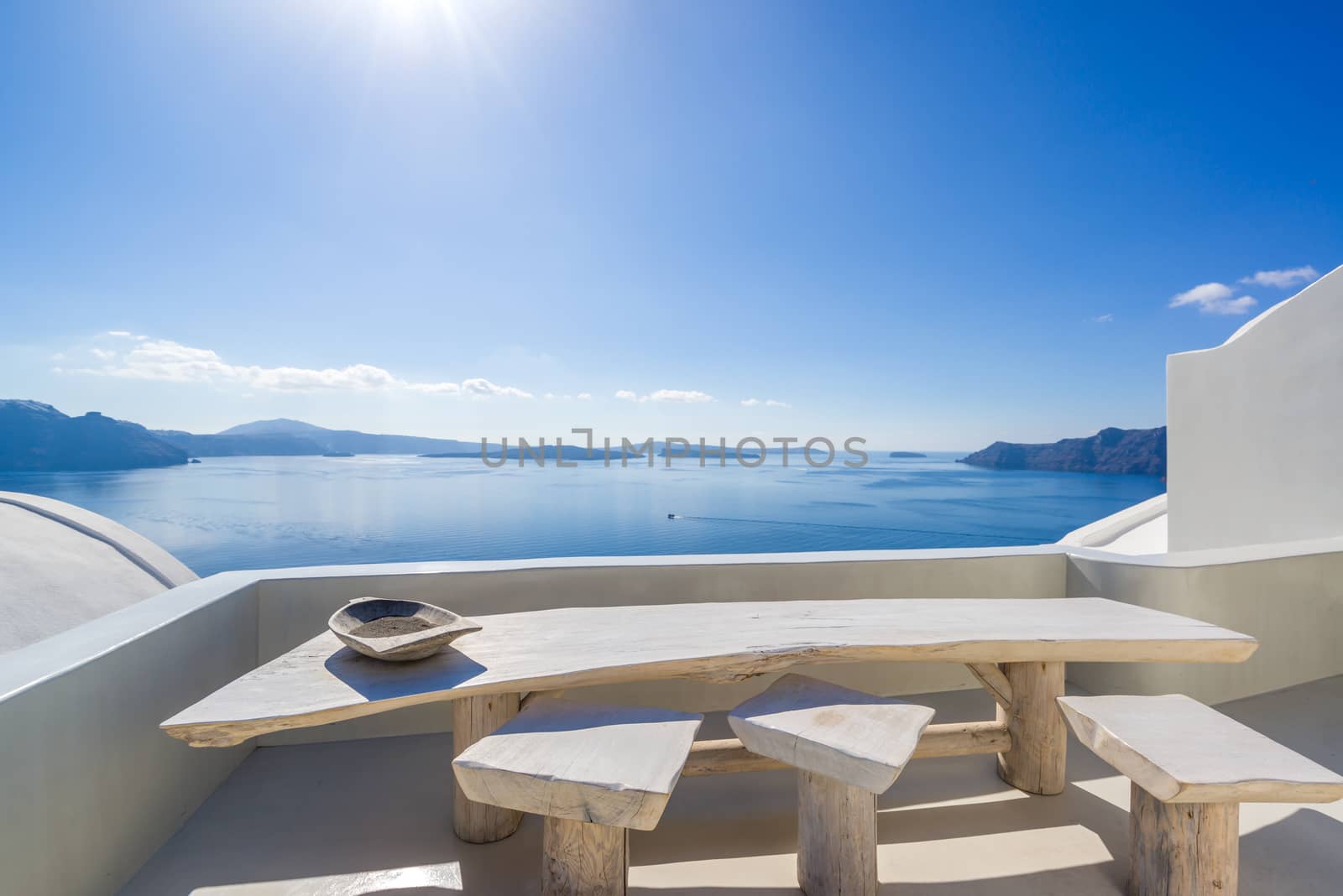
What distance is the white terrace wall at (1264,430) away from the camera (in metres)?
4.06

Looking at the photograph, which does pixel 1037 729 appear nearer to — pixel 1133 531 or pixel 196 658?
pixel 196 658

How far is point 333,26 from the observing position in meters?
4.79

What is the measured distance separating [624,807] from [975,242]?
50.9 ft

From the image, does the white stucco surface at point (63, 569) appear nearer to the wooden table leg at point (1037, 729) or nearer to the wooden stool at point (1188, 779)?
the wooden table leg at point (1037, 729)

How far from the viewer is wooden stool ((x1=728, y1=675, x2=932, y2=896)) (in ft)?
3.43

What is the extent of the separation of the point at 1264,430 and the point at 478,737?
6.27m

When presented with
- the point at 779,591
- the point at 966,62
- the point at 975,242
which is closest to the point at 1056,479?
the point at 975,242

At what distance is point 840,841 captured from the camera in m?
1.19

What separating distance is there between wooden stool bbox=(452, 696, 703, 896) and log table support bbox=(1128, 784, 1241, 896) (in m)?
1.00

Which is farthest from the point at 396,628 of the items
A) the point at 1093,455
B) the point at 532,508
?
the point at 1093,455

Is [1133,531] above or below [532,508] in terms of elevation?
above

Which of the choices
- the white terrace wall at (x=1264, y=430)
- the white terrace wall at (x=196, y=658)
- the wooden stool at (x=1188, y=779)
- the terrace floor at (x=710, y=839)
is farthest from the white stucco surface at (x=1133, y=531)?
the wooden stool at (x=1188, y=779)

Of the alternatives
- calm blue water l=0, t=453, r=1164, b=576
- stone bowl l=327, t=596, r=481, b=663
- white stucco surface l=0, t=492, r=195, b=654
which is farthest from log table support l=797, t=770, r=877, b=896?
calm blue water l=0, t=453, r=1164, b=576

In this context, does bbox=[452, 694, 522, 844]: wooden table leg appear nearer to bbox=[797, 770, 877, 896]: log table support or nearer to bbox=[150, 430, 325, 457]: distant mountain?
bbox=[797, 770, 877, 896]: log table support
